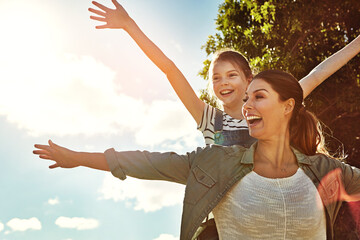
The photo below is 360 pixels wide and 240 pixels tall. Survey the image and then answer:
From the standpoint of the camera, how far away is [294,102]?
3.70 metres

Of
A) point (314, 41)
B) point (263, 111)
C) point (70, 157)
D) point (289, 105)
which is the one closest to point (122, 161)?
point (70, 157)

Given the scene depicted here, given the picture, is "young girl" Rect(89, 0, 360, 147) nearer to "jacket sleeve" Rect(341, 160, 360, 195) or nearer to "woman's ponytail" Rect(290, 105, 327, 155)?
"woman's ponytail" Rect(290, 105, 327, 155)

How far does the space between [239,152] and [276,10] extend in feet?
33.3

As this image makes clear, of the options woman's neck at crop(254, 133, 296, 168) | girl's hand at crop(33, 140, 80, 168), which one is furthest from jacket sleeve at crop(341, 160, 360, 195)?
girl's hand at crop(33, 140, 80, 168)

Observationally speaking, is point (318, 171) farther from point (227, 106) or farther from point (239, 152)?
point (227, 106)

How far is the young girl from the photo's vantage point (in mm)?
4473

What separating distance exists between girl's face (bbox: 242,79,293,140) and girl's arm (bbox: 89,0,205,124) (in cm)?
116

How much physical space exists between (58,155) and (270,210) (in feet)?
5.26

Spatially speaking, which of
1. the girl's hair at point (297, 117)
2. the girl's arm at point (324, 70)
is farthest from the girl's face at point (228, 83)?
the girl's hair at point (297, 117)

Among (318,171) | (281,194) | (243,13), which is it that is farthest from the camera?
(243,13)

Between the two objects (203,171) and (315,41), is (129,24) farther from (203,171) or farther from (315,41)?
(315,41)

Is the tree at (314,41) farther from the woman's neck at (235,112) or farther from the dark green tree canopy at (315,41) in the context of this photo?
the woman's neck at (235,112)

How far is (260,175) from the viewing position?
130 inches

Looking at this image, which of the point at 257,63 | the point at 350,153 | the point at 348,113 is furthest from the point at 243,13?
the point at 350,153
